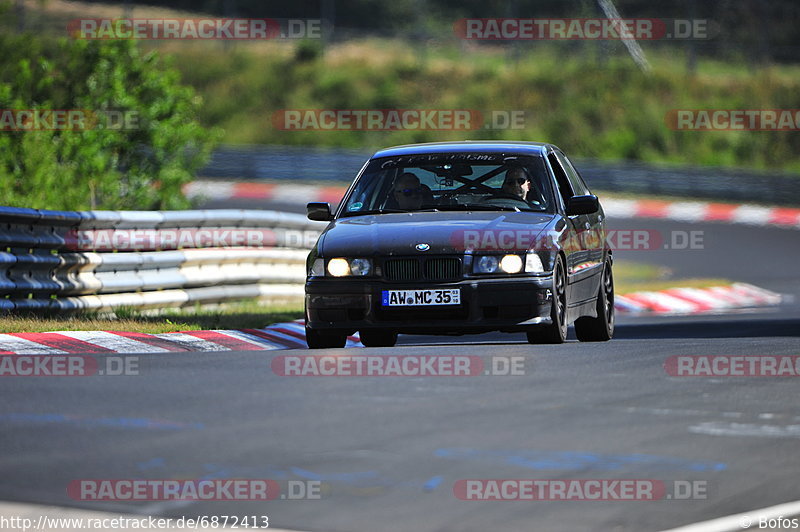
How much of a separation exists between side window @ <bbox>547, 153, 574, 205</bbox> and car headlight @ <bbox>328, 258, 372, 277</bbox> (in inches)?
84.5

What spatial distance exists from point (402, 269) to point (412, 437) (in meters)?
3.69

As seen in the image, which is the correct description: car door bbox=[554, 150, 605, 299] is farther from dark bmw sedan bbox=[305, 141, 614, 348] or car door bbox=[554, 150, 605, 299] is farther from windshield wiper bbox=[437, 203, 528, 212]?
windshield wiper bbox=[437, 203, 528, 212]

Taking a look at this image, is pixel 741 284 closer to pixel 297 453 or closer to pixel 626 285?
pixel 626 285

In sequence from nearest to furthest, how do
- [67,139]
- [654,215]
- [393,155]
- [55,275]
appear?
[393,155], [55,275], [67,139], [654,215]

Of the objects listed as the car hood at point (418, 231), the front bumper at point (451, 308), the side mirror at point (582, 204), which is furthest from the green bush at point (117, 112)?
the front bumper at point (451, 308)

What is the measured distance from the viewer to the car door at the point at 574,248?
38.1 ft

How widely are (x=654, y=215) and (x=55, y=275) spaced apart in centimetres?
2229

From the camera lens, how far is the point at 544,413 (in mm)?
8102

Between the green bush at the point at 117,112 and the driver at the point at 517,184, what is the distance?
11628mm

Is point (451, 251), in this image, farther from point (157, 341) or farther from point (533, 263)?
point (157, 341)

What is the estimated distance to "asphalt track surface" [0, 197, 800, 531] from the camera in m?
6.03

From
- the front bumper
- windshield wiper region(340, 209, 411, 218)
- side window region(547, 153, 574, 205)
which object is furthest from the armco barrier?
side window region(547, 153, 574, 205)

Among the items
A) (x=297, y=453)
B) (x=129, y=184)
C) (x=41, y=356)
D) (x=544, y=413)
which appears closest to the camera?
(x=297, y=453)

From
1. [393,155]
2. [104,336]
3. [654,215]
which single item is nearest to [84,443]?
[104,336]
